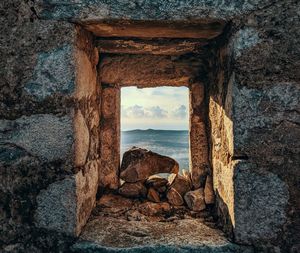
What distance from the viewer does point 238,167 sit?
1.39 meters

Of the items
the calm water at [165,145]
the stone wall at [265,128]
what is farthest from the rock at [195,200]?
the calm water at [165,145]

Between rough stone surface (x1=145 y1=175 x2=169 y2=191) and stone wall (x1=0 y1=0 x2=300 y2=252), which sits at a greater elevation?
stone wall (x1=0 y1=0 x2=300 y2=252)

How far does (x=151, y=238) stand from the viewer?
147 cm

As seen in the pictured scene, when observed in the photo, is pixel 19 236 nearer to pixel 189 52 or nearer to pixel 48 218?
pixel 48 218

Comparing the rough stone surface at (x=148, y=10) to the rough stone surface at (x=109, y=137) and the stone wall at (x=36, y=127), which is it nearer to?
the stone wall at (x=36, y=127)

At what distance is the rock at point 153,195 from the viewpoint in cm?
201

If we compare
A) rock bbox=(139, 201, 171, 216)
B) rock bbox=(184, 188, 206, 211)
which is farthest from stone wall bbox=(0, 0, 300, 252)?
rock bbox=(139, 201, 171, 216)

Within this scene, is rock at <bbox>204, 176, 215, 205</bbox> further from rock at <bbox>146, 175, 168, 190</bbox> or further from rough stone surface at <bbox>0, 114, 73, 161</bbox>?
rough stone surface at <bbox>0, 114, 73, 161</bbox>

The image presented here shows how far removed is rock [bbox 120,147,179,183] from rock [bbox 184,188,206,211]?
1.03ft

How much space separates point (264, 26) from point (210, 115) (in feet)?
2.20

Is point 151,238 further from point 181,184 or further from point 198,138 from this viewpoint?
point 198,138

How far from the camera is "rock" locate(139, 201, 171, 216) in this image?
1.86 metres

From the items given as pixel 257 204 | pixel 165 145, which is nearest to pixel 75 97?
pixel 257 204

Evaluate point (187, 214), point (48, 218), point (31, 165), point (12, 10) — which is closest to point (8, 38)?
point (12, 10)
